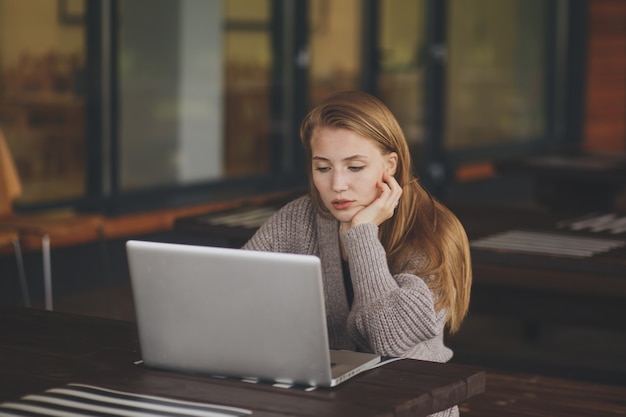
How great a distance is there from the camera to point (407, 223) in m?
2.63

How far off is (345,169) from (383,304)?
29 centimetres

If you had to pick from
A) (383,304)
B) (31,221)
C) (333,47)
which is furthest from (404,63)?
(383,304)

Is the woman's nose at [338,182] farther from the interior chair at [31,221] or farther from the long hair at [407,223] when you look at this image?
the interior chair at [31,221]

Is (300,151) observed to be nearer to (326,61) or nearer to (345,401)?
(326,61)

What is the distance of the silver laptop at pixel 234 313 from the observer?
80.6 inches

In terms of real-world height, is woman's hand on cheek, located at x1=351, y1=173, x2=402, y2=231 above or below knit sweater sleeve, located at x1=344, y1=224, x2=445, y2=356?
above

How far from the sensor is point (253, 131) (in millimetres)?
8094

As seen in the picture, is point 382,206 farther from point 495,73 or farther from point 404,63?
point 495,73

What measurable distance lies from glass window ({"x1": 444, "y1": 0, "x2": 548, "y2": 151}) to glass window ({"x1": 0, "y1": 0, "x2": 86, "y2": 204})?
14.2 feet

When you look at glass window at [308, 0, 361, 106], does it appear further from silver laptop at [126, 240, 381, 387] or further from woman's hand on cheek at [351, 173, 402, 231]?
silver laptop at [126, 240, 381, 387]

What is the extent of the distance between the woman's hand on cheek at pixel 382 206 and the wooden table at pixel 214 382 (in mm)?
363

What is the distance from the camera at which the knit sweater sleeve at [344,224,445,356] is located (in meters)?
2.43

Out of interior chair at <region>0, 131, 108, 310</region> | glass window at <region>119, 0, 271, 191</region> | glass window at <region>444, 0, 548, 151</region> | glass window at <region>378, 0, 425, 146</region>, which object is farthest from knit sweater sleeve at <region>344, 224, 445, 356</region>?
glass window at <region>444, 0, 548, 151</region>

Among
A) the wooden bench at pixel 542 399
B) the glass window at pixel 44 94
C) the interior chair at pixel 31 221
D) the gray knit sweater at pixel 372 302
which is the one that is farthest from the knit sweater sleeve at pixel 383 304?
the glass window at pixel 44 94
